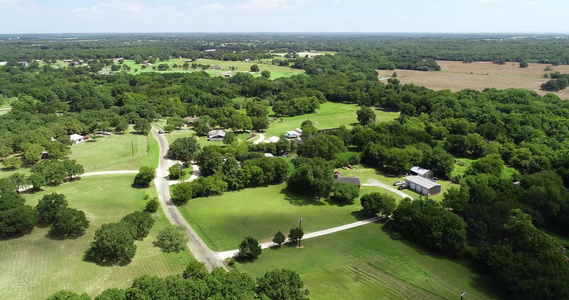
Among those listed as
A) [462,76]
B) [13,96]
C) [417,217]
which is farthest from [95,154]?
[462,76]

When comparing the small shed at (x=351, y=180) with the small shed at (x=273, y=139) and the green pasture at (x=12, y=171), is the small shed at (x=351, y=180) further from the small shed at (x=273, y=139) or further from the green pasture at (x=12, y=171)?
the green pasture at (x=12, y=171)

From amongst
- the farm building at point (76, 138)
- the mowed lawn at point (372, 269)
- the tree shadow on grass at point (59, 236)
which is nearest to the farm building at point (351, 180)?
the mowed lawn at point (372, 269)

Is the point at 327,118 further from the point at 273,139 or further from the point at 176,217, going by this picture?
the point at 176,217

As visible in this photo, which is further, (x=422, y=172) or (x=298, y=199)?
(x=422, y=172)

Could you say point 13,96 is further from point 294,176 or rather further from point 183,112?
point 294,176

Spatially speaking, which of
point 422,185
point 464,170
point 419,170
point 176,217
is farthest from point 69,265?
point 464,170
